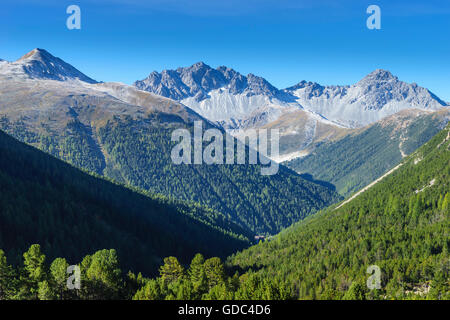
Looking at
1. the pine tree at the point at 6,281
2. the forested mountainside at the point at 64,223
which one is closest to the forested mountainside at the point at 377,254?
the forested mountainside at the point at 64,223

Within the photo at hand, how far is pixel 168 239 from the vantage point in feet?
642

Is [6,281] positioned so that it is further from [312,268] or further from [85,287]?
[312,268]

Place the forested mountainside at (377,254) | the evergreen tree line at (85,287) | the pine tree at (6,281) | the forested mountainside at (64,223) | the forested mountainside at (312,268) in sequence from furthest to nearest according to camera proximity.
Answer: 1. the forested mountainside at (64,223)
2. the forested mountainside at (377,254)
3. the forested mountainside at (312,268)
4. the evergreen tree line at (85,287)
5. the pine tree at (6,281)

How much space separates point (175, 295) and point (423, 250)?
102 meters

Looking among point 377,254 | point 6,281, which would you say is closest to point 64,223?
point 6,281

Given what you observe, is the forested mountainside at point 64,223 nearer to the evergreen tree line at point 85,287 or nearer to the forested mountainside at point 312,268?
the forested mountainside at point 312,268

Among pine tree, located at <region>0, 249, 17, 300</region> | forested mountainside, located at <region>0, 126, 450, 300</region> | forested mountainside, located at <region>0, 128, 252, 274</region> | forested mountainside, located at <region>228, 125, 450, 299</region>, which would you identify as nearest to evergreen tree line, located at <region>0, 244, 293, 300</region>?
pine tree, located at <region>0, 249, 17, 300</region>

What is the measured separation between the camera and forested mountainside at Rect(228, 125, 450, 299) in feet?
338

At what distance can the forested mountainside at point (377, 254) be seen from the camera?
338ft

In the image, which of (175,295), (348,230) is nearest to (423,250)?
(348,230)

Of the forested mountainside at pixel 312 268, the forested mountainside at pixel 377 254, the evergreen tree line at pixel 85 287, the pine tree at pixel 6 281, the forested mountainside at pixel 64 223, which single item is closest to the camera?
the pine tree at pixel 6 281

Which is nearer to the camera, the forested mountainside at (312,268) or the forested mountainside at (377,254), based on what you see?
the forested mountainside at (312,268)

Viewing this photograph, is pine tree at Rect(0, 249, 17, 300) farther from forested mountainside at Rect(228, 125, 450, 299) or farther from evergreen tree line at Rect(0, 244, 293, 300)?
forested mountainside at Rect(228, 125, 450, 299)
